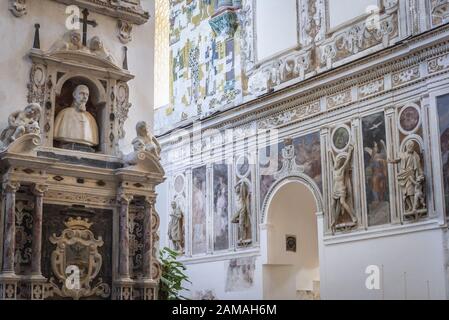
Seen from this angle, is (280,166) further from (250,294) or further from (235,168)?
(250,294)

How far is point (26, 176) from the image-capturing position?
10.2 meters

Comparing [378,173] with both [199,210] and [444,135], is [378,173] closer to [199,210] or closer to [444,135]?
[444,135]

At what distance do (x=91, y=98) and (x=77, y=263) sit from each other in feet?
8.95

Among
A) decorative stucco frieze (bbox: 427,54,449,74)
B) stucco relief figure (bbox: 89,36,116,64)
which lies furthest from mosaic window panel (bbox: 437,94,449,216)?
stucco relief figure (bbox: 89,36,116,64)

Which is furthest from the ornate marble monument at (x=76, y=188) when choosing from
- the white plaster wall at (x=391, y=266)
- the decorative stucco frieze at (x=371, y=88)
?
the decorative stucco frieze at (x=371, y=88)

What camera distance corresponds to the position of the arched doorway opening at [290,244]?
21.4 metres

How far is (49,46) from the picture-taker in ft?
37.1

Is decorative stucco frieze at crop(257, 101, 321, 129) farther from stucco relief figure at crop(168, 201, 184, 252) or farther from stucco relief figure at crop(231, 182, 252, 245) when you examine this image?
stucco relief figure at crop(168, 201, 184, 252)

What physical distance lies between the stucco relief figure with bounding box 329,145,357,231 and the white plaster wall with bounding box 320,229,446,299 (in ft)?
2.21

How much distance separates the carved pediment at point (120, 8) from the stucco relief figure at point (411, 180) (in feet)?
26.1

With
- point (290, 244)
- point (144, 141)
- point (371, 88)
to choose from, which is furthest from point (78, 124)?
point (290, 244)

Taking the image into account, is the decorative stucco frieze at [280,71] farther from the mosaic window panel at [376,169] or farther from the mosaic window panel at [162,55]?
the mosaic window panel at [162,55]

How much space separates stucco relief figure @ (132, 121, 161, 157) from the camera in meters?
11.4
